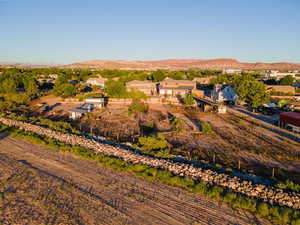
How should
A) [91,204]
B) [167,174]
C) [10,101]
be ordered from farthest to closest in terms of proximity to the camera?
[10,101]
[167,174]
[91,204]

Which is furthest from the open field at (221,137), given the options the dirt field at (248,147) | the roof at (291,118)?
the roof at (291,118)

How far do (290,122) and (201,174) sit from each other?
16820 millimetres

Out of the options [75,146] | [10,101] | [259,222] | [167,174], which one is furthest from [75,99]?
[259,222]

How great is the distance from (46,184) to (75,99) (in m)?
30.3

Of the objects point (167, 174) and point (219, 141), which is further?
point (219, 141)

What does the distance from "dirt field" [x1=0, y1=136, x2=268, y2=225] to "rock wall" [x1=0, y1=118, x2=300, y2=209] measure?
1.57 m

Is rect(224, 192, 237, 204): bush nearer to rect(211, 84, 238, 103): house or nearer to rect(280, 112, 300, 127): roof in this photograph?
rect(280, 112, 300, 127): roof

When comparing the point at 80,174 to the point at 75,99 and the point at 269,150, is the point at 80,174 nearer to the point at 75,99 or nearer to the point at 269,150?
the point at 269,150

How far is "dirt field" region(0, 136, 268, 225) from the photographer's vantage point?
851 cm

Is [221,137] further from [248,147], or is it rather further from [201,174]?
[201,174]

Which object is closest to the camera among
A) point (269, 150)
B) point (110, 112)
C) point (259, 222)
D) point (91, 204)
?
point (259, 222)

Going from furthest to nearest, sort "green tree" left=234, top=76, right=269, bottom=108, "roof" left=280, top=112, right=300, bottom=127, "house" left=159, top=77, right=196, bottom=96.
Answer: "house" left=159, top=77, right=196, bottom=96 < "green tree" left=234, top=76, right=269, bottom=108 < "roof" left=280, top=112, right=300, bottom=127

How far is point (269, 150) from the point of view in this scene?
1684 centimetres

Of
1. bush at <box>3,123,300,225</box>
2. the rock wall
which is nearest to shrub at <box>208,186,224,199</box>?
bush at <box>3,123,300,225</box>
